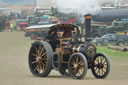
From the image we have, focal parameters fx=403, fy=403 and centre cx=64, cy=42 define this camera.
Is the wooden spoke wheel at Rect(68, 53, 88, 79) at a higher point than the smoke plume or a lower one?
lower

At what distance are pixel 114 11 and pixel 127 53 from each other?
16.5 m

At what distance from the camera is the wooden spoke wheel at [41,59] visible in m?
11.6

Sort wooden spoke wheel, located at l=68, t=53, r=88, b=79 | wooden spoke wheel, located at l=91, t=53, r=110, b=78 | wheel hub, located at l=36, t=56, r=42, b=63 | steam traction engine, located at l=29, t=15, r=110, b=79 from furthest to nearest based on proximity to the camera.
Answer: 1. wheel hub, located at l=36, t=56, r=42, b=63
2. wooden spoke wheel, located at l=91, t=53, r=110, b=78
3. steam traction engine, located at l=29, t=15, r=110, b=79
4. wooden spoke wheel, located at l=68, t=53, r=88, b=79

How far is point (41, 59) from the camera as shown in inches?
475

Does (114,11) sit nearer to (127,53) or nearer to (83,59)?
(127,53)

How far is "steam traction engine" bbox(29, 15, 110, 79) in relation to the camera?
11.2 metres

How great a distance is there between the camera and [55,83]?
962 cm

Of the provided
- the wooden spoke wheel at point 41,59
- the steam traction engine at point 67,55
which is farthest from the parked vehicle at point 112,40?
the wooden spoke wheel at point 41,59

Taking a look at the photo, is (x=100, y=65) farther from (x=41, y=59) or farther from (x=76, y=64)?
(x=41, y=59)

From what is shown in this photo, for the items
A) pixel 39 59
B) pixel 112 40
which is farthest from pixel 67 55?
pixel 112 40

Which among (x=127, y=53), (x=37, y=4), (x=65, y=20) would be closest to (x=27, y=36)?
(x=65, y=20)

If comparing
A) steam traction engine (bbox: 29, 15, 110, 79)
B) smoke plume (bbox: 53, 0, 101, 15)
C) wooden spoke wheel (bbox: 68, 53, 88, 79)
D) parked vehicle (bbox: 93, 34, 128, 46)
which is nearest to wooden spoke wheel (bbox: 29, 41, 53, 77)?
steam traction engine (bbox: 29, 15, 110, 79)

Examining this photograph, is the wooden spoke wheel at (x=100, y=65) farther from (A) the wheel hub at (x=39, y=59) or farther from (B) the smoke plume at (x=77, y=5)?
(B) the smoke plume at (x=77, y=5)

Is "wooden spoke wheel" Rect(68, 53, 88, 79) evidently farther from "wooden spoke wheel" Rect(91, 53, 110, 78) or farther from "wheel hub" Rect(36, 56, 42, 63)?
"wheel hub" Rect(36, 56, 42, 63)
